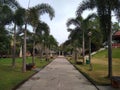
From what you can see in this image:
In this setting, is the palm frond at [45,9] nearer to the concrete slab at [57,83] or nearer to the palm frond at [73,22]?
the concrete slab at [57,83]

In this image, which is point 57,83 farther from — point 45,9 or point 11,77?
point 45,9

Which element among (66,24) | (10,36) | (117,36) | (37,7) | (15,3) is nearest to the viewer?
(15,3)

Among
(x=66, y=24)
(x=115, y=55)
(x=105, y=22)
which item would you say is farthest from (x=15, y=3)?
(x=115, y=55)

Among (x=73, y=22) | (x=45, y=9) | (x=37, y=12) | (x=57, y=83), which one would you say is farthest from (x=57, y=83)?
(x=73, y=22)

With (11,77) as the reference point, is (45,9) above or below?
above

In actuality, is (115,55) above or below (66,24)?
below

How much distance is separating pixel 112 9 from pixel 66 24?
93.3 ft

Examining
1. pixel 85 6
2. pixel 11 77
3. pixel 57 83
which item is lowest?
pixel 57 83

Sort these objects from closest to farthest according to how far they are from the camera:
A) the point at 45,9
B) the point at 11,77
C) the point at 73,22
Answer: the point at 11,77 → the point at 45,9 → the point at 73,22

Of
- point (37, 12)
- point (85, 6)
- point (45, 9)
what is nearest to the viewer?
point (85, 6)

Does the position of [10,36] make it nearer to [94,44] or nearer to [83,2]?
[94,44]

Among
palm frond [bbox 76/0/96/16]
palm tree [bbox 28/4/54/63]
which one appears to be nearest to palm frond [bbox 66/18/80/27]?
palm tree [bbox 28/4/54/63]

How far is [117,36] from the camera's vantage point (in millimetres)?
95688

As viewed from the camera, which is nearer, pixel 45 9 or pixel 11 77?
pixel 11 77
